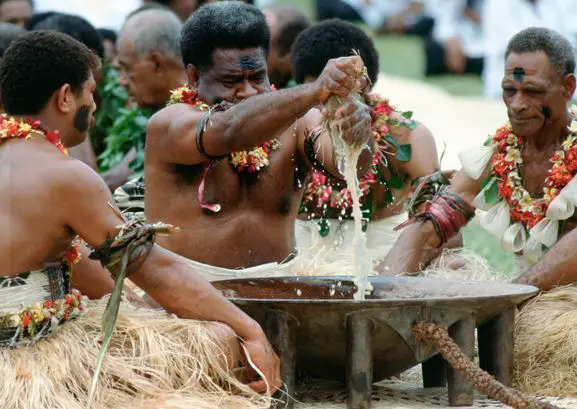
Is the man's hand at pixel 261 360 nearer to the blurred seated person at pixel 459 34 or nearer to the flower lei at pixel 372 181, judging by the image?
the flower lei at pixel 372 181

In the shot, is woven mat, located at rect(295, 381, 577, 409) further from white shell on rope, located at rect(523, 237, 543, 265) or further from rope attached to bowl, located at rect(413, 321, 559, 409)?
white shell on rope, located at rect(523, 237, 543, 265)

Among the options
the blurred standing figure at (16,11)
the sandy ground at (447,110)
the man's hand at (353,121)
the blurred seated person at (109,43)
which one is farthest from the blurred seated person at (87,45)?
the sandy ground at (447,110)

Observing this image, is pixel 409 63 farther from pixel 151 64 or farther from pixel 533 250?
pixel 533 250

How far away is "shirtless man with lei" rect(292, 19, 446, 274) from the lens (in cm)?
761

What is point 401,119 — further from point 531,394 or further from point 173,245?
point 531,394

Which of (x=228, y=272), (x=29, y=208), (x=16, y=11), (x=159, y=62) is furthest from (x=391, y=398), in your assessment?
(x=16, y=11)

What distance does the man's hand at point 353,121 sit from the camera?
5.19 metres

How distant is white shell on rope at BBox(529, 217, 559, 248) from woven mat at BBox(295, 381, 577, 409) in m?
1.01

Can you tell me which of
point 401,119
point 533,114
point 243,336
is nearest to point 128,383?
point 243,336

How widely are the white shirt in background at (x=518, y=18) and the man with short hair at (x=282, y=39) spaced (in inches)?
192

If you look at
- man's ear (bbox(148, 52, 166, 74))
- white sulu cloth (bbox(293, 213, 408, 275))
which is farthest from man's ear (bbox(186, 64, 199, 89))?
man's ear (bbox(148, 52, 166, 74))

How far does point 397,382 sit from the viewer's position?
6.03 m

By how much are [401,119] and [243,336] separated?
9.25ft

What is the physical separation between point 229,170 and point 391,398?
138cm
